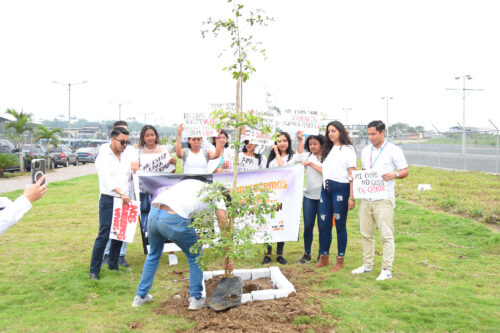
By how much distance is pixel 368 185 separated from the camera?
546cm

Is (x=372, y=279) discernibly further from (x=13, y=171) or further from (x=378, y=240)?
(x=13, y=171)

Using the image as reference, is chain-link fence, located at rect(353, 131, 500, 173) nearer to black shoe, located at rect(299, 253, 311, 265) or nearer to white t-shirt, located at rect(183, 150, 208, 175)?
black shoe, located at rect(299, 253, 311, 265)

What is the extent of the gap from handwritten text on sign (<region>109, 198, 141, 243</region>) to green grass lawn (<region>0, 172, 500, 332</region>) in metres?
0.59

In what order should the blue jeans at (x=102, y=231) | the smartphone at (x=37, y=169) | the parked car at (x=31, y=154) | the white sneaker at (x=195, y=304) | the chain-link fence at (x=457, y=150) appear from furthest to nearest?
the parked car at (x=31, y=154)
the chain-link fence at (x=457, y=150)
the blue jeans at (x=102, y=231)
the white sneaker at (x=195, y=304)
the smartphone at (x=37, y=169)

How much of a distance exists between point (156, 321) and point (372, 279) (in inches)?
110

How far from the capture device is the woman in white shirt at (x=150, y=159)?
636 centimetres

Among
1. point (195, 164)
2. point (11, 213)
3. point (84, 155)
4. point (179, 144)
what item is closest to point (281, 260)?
point (195, 164)

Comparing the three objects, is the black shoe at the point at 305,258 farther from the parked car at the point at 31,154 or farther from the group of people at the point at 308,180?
the parked car at the point at 31,154

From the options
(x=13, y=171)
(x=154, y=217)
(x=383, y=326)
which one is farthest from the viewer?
(x=13, y=171)

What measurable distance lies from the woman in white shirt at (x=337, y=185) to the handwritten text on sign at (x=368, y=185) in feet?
0.66

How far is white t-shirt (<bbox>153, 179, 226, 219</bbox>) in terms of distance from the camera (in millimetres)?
4230

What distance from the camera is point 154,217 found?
4359 mm

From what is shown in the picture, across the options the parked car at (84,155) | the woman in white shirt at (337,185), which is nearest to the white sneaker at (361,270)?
the woman in white shirt at (337,185)

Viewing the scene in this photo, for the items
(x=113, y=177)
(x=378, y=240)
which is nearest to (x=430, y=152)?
(x=378, y=240)
